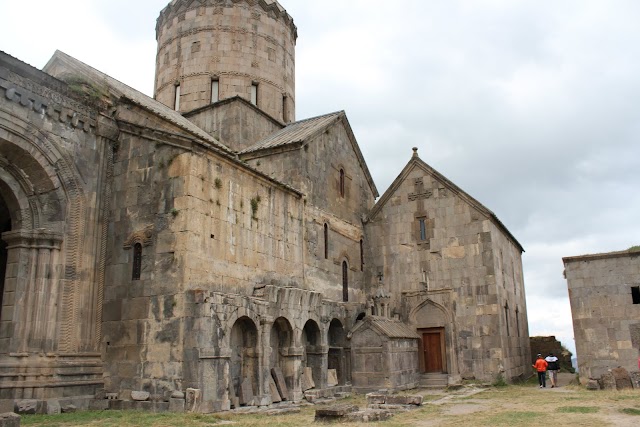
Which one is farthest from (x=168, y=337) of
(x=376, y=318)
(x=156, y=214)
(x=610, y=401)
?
(x=610, y=401)

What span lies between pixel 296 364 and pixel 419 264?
22.1 feet

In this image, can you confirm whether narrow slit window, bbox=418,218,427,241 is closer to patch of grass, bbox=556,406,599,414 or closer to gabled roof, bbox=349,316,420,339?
gabled roof, bbox=349,316,420,339

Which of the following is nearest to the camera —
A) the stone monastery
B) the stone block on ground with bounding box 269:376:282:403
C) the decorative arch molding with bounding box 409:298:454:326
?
the stone monastery

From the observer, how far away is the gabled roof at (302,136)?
1798cm

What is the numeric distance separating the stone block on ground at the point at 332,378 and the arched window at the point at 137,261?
21.6 ft

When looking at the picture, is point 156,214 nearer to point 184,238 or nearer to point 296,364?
point 184,238

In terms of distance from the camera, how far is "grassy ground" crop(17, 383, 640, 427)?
9.56 m

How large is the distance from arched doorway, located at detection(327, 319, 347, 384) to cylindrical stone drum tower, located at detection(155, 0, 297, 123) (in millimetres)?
8706

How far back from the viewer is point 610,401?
1214 centimetres

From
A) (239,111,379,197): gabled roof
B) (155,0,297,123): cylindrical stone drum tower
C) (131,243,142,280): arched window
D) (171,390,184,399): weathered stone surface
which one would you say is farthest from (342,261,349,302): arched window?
(171,390,184,399): weathered stone surface

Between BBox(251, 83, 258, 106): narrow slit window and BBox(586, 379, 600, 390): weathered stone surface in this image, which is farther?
BBox(251, 83, 258, 106): narrow slit window

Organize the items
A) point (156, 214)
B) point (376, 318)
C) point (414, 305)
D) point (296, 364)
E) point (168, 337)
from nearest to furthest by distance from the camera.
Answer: point (168, 337), point (156, 214), point (296, 364), point (376, 318), point (414, 305)

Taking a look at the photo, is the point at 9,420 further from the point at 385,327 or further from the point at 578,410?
the point at 385,327

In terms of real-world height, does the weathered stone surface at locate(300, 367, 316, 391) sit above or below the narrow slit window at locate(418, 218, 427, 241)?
below
